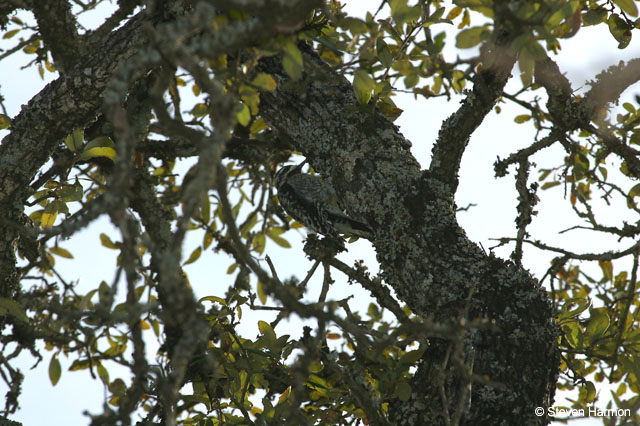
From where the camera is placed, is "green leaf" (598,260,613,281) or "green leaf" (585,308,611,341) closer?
"green leaf" (585,308,611,341)

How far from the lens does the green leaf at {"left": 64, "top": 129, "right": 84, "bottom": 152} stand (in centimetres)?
327

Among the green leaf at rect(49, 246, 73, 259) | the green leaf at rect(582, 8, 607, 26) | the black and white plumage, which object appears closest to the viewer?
the green leaf at rect(582, 8, 607, 26)

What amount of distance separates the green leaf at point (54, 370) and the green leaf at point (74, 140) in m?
1.18

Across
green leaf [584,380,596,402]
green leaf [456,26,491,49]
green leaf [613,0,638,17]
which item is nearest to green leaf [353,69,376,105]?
green leaf [456,26,491,49]

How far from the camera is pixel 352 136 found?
10.1 ft

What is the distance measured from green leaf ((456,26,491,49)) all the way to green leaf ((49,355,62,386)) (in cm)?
264

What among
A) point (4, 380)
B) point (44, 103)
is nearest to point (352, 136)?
point (44, 103)

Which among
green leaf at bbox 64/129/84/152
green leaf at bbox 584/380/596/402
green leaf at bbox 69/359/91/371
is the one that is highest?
green leaf at bbox 64/129/84/152

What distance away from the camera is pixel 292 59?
6.63 ft

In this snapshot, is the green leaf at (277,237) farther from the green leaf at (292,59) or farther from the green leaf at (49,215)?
the green leaf at (292,59)

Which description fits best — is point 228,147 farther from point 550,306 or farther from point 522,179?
point 550,306

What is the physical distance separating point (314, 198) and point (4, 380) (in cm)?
348

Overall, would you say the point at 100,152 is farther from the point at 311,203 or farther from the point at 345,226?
the point at 311,203

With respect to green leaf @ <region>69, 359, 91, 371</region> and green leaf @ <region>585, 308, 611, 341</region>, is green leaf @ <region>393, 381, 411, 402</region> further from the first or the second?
green leaf @ <region>69, 359, 91, 371</region>
